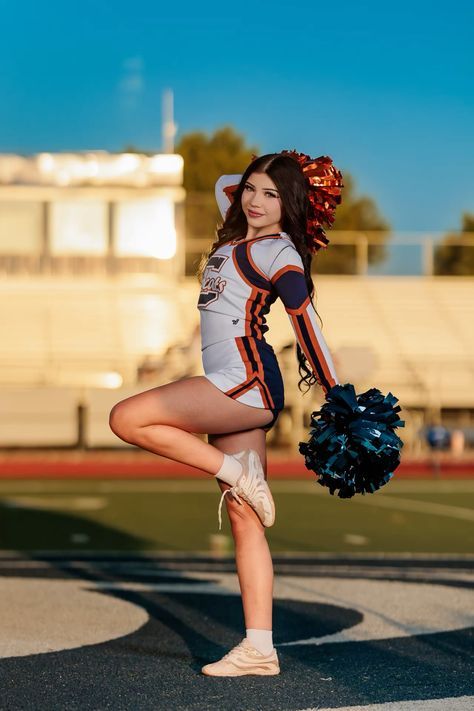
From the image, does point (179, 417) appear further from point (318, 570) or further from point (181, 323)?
point (181, 323)

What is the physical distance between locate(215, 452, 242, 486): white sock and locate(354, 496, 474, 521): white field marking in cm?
825

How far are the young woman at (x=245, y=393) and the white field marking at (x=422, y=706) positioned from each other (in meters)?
0.60

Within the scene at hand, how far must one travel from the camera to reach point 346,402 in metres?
4.39

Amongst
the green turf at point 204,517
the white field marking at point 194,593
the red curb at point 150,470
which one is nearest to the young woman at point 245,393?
the white field marking at point 194,593

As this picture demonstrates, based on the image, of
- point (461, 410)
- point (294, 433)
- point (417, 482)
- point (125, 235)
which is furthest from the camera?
point (125, 235)

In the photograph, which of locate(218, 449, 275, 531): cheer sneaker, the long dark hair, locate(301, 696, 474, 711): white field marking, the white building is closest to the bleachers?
the white building

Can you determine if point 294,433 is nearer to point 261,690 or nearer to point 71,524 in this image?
point 71,524

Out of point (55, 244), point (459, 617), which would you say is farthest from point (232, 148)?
point (459, 617)

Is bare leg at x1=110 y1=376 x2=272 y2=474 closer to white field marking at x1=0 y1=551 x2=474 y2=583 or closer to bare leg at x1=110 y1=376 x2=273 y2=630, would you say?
bare leg at x1=110 y1=376 x2=273 y2=630

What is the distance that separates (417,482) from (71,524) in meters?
7.05

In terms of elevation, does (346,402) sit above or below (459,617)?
above

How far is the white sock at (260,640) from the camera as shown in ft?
15.4

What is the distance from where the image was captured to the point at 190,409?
461 cm

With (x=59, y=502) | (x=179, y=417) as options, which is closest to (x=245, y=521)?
(x=179, y=417)
